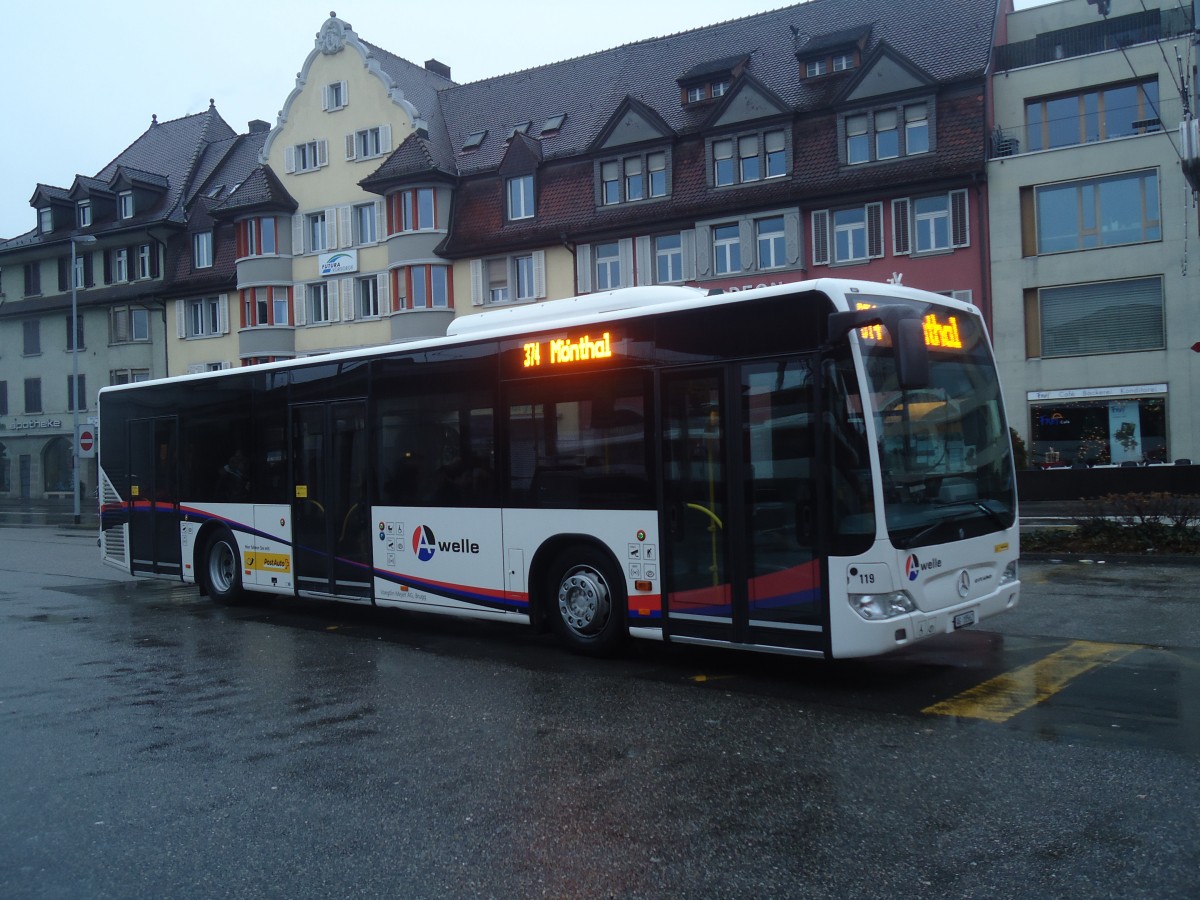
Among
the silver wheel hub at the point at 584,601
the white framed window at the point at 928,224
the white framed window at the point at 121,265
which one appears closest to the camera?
the silver wheel hub at the point at 584,601

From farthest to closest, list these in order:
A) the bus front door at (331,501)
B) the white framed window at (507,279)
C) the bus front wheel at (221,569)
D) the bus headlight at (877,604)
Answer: the white framed window at (507,279), the bus front wheel at (221,569), the bus front door at (331,501), the bus headlight at (877,604)

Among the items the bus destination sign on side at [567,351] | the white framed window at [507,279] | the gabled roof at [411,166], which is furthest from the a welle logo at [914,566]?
the gabled roof at [411,166]

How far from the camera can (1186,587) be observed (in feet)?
41.7

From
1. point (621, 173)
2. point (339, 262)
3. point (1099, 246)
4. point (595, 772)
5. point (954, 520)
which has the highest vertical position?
point (621, 173)

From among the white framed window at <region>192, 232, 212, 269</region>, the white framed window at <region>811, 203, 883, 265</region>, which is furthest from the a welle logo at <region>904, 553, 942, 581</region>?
the white framed window at <region>192, 232, 212, 269</region>

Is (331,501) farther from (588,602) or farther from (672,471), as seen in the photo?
(672,471)

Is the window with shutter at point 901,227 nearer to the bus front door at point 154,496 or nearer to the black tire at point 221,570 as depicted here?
the bus front door at point 154,496

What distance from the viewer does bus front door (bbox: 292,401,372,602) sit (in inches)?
461

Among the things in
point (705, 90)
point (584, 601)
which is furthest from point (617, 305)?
point (705, 90)

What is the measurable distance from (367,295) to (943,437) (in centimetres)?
3723

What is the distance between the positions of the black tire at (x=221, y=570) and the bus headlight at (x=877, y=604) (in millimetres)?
8728

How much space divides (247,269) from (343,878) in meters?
43.4

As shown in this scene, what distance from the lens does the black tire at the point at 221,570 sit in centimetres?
1375

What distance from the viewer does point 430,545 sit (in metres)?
10.9
